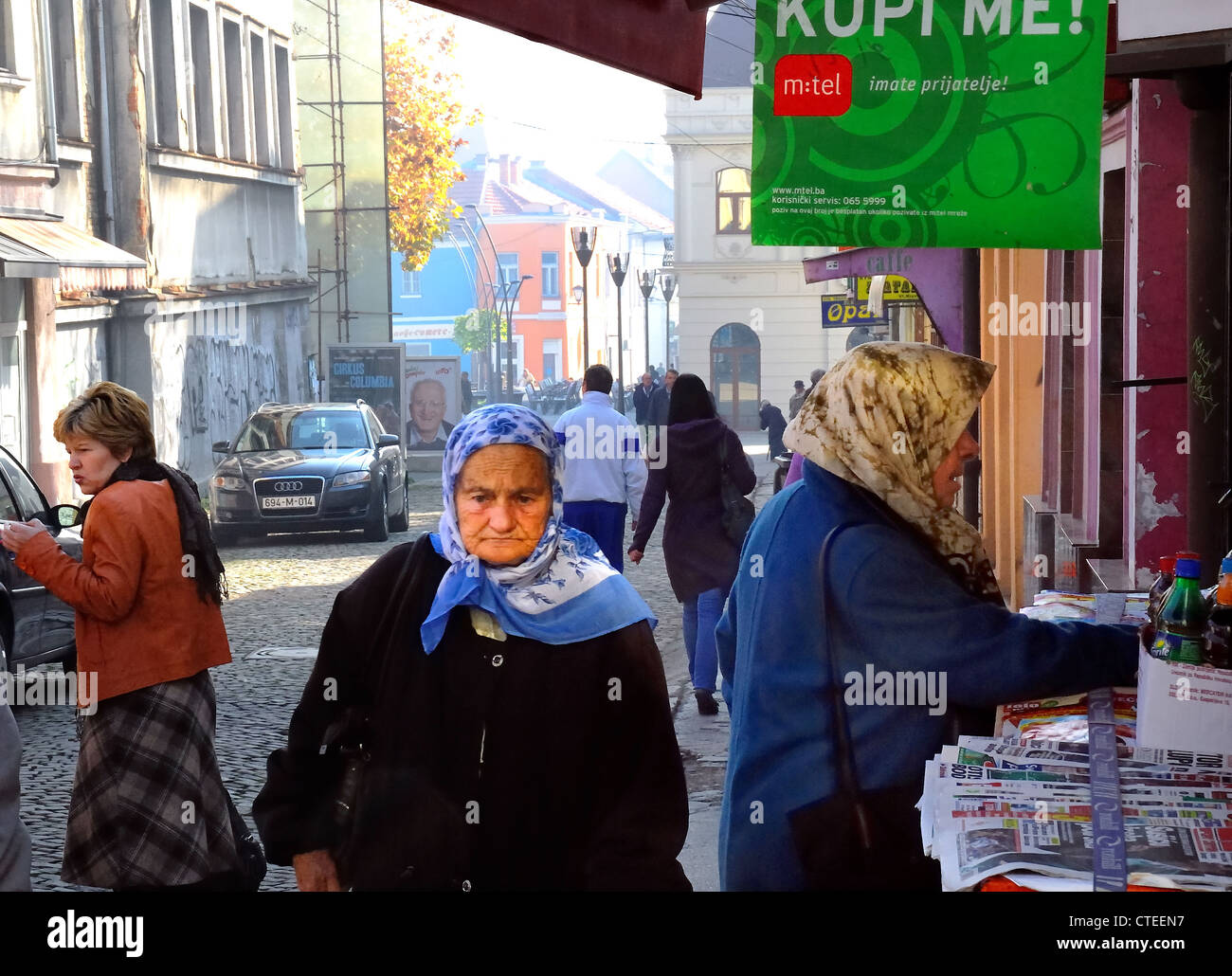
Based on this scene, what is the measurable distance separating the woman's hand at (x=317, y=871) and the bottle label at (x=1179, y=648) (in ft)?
5.53

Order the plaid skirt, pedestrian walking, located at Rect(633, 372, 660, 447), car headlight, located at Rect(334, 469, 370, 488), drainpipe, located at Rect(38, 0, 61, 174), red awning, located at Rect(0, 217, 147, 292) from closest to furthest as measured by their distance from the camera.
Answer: the plaid skirt < red awning, located at Rect(0, 217, 147, 292) < car headlight, located at Rect(334, 469, 370, 488) < drainpipe, located at Rect(38, 0, 61, 174) < pedestrian walking, located at Rect(633, 372, 660, 447)

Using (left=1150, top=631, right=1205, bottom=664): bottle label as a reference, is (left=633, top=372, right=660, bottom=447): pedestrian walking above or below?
below

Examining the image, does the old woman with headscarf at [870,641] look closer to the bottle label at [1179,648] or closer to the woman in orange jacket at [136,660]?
the bottle label at [1179,648]

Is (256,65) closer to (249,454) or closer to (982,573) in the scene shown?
(249,454)

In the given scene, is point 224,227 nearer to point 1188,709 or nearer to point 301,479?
point 301,479

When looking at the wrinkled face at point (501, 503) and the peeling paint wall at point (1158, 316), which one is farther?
the peeling paint wall at point (1158, 316)

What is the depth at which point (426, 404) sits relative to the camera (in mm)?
38469

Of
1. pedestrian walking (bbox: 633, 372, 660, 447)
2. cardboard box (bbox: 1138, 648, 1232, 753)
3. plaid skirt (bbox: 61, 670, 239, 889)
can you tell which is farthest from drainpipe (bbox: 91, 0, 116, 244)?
cardboard box (bbox: 1138, 648, 1232, 753)

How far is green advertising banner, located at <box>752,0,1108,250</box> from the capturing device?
4.38m

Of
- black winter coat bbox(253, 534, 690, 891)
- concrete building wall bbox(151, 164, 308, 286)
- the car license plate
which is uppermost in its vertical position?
concrete building wall bbox(151, 164, 308, 286)

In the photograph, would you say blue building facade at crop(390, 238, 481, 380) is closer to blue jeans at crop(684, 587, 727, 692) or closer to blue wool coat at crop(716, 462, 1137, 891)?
blue jeans at crop(684, 587, 727, 692)

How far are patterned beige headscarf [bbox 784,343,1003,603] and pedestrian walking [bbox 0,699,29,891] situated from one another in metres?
1.72

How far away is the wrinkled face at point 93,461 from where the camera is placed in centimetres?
553

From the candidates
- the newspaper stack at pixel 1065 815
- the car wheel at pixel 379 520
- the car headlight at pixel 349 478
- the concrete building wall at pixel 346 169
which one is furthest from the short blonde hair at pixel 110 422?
the concrete building wall at pixel 346 169
